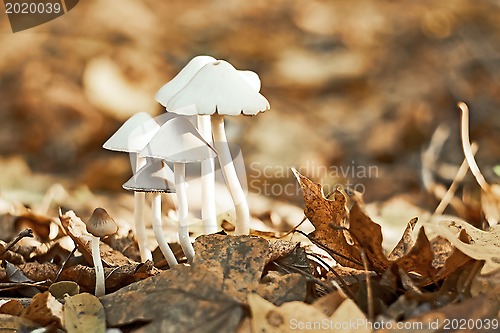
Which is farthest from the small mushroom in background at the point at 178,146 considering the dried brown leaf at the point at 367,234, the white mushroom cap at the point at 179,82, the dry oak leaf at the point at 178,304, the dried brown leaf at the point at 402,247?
the dried brown leaf at the point at 402,247

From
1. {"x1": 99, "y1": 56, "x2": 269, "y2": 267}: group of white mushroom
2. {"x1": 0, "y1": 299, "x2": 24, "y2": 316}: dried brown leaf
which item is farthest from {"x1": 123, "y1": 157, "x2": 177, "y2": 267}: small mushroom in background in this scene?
{"x1": 0, "y1": 299, "x2": 24, "y2": 316}: dried brown leaf

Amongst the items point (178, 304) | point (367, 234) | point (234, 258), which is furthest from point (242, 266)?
point (367, 234)

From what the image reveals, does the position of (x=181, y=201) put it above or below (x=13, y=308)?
above

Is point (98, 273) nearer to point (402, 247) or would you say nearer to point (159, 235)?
point (159, 235)

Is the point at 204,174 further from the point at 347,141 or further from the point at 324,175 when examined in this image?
the point at 347,141

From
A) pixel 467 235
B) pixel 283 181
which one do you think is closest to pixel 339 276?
pixel 467 235

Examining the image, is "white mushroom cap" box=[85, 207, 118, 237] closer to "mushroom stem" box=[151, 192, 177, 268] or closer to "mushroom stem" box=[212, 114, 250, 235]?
"mushroom stem" box=[151, 192, 177, 268]
